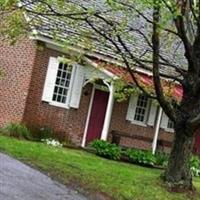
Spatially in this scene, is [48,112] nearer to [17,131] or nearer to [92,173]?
[17,131]

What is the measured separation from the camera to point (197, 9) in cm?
1595

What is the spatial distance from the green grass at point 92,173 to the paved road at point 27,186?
0.69 m

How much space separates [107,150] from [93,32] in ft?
20.4

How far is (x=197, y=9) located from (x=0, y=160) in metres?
6.05

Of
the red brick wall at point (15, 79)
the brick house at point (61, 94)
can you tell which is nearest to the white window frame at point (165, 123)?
the brick house at point (61, 94)

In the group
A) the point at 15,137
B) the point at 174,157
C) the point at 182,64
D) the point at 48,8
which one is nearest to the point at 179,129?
the point at 174,157

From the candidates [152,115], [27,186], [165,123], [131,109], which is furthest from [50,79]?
[27,186]

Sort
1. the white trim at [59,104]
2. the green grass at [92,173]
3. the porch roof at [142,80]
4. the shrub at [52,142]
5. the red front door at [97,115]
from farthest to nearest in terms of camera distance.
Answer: the red front door at [97,115] < the white trim at [59,104] < the shrub at [52,142] < the porch roof at [142,80] < the green grass at [92,173]

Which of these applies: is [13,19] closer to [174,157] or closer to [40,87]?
[174,157]

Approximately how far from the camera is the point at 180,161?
16.3 meters

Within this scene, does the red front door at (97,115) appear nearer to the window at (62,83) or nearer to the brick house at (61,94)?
the brick house at (61,94)

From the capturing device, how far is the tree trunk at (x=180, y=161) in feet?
53.3

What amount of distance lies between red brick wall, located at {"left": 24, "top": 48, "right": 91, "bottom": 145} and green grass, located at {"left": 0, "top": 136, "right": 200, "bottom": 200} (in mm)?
3565

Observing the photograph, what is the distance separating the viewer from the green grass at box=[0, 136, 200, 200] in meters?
14.6
